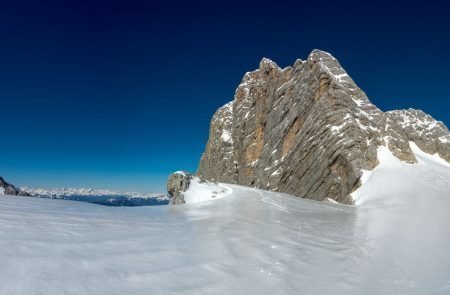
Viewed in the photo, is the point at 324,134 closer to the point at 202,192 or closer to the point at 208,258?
the point at 202,192

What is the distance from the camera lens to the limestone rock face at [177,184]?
2428 cm

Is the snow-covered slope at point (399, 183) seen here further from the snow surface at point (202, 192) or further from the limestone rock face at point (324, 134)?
the snow surface at point (202, 192)

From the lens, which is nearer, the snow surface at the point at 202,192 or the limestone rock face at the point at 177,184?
the snow surface at the point at 202,192

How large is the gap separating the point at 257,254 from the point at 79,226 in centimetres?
353

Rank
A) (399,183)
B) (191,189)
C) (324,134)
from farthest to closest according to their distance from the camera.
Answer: (324,134), (399,183), (191,189)

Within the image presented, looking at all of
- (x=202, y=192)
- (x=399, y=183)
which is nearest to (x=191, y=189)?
(x=202, y=192)

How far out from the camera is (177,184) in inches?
995

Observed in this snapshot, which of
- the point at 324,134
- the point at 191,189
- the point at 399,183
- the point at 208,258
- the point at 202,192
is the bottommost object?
the point at 208,258

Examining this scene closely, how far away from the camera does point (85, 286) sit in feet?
13.1

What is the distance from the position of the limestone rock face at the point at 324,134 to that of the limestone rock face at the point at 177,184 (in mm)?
12187

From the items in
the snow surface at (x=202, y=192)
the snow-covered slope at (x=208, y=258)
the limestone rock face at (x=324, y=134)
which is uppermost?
the limestone rock face at (x=324, y=134)

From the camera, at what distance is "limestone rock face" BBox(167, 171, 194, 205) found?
79.7 ft

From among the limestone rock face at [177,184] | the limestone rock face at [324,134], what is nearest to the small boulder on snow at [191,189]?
the limestone rock face at [177,184]

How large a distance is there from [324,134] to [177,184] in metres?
15.3
